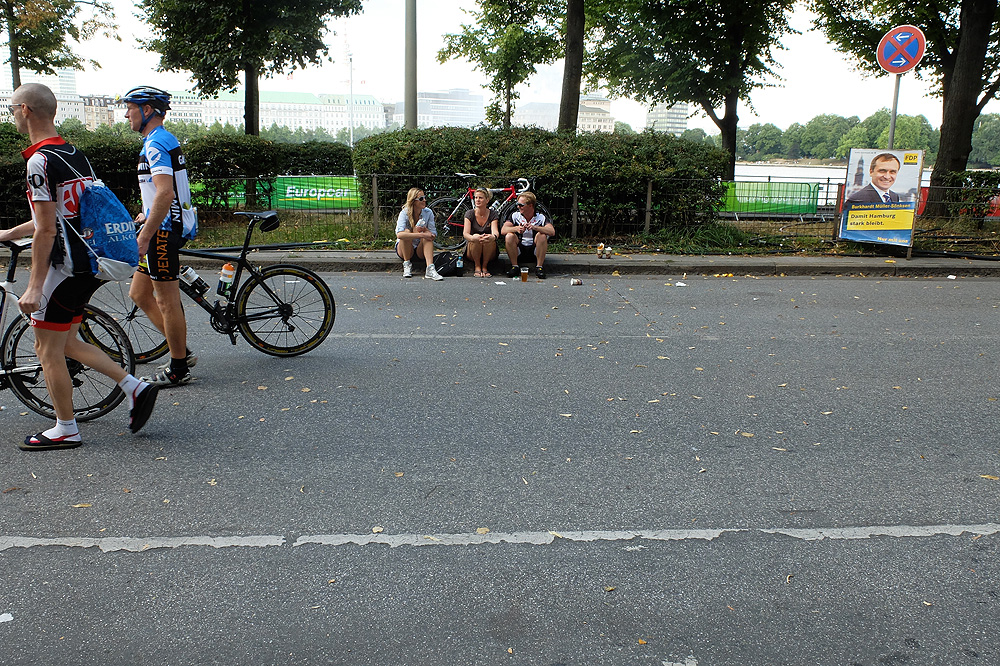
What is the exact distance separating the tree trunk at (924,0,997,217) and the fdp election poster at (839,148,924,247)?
13.6 feet

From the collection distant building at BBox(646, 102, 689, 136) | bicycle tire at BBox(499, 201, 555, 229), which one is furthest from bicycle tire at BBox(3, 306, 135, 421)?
distant building at BBox(646, 102, 689, 136)

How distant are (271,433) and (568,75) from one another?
15349 millimetres

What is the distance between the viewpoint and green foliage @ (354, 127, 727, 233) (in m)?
13.2

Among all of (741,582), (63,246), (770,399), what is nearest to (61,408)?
(63,246)

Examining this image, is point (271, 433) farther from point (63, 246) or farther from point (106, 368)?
point (63, 246)

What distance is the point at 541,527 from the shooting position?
10.9 feet

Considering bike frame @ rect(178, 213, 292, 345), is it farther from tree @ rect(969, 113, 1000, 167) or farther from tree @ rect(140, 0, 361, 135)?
tree @ rect(969, 113, 1000, 167)

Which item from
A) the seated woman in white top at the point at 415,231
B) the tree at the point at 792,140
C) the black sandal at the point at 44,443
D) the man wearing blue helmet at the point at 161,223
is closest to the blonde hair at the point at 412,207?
the seated woman in white top at the point at 415,231

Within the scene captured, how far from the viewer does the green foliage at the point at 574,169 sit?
43.4 feet

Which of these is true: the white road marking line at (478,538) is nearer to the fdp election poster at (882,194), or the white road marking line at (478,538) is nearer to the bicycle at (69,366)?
the bicycle at (69,366)

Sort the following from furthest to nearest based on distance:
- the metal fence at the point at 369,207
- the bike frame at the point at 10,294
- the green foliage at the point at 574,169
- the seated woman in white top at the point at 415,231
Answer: the metal fence at the point at 369,207, the green foliage at the point at 574,169, the seated woman in white top at the point at 415,231, the bike frame at the point at 10,294

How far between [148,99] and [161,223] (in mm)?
773

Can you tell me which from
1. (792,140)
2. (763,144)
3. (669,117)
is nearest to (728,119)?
(669,117)

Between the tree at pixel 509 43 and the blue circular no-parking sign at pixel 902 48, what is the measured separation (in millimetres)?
20552
